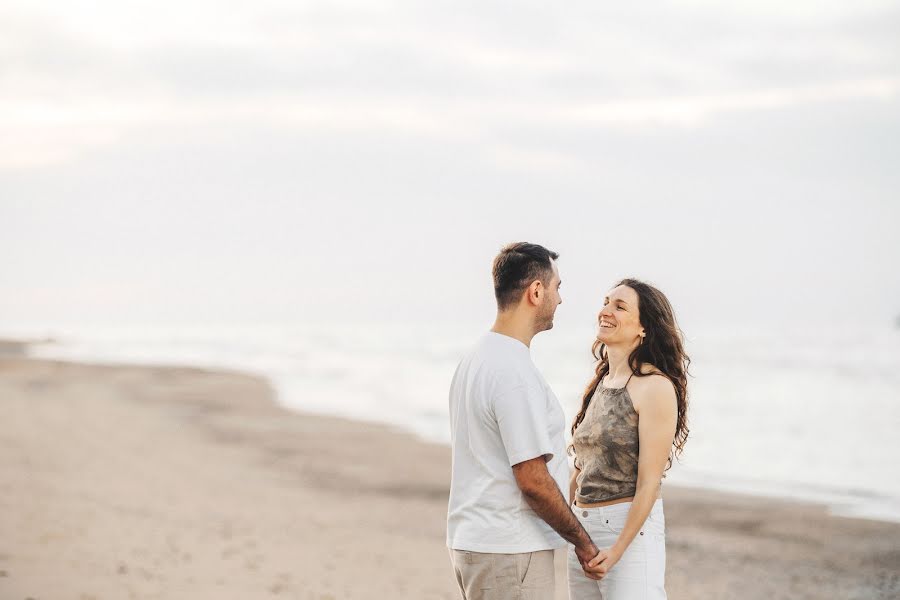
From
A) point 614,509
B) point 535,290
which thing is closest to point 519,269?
point 535,290

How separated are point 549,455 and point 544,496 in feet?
0.47

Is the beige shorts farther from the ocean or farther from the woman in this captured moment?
the ocean

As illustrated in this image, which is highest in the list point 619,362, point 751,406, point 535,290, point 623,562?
point 535,290

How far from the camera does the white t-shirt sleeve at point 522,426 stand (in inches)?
120

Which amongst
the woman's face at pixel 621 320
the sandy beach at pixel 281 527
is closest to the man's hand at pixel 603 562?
the woman's face at pixel 621 320

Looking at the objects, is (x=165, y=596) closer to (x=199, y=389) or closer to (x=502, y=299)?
(x=502, y=299)

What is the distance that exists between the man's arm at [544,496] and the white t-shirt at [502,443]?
42 mm

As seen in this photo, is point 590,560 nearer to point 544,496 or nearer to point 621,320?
point 544,496

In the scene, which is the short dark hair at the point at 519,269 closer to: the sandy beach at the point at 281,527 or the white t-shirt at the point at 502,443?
the white t-shirt at the point at 502,443

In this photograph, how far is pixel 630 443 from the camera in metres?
3.44

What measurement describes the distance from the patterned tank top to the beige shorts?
41cm

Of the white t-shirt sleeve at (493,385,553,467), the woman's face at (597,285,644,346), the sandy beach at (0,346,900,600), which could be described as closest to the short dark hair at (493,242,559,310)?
the white t-shirt sleeve at (493,385,553,467)

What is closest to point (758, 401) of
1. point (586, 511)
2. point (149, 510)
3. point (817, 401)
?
point (817, 401)

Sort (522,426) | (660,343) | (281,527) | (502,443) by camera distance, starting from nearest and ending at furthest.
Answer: (522,426) < (502,443) < (660,343) < (281,527)
